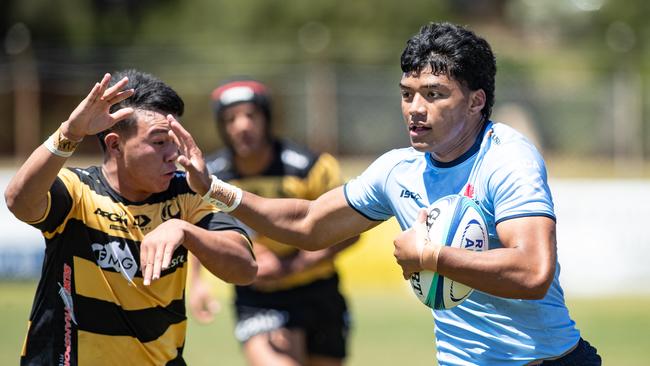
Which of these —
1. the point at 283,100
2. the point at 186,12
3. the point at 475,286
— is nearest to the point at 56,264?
the point at 475,286

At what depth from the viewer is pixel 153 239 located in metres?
3.95

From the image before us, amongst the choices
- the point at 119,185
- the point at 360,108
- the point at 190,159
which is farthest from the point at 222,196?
the point at 360,108

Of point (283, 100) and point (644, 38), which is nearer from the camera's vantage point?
point (283, 100)

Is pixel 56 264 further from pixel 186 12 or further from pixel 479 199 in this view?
pixel 186 12

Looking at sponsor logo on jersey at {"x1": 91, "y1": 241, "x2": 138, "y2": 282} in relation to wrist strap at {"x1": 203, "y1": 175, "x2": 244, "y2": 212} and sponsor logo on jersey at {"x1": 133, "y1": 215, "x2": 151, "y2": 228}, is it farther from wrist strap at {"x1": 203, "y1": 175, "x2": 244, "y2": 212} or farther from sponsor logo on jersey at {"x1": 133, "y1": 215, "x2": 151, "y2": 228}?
wrist strap at {"x1": 203, "y1": 175, "x2": 244, "y2": 212}

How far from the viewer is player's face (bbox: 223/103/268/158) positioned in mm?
7125

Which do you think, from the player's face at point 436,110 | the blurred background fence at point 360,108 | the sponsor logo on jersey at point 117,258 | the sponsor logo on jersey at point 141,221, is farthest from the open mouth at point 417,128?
the blurred background fence at point 360,108

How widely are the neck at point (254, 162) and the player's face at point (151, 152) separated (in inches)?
111

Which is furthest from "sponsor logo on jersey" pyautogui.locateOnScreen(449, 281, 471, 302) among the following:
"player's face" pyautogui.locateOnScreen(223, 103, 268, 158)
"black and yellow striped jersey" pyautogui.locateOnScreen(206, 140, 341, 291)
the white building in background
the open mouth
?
the white building in background

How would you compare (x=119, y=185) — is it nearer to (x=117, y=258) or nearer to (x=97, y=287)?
(x=117, y=258)

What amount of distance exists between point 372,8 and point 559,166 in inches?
341

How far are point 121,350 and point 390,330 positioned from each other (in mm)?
7254

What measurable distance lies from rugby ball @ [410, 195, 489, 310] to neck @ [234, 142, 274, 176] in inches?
134

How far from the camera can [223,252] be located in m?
4.23
